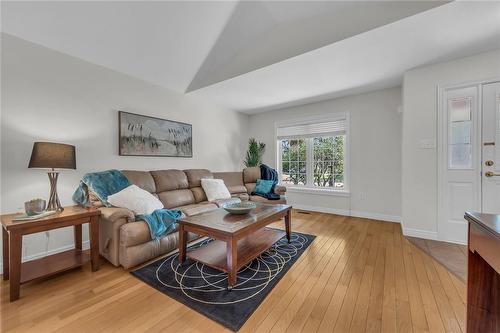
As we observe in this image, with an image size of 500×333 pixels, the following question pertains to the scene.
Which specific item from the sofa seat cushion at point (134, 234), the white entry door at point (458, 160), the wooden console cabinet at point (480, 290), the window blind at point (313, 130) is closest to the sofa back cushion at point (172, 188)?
the sofa seat cushion at point (134, 234)

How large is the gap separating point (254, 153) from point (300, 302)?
11.9 ft

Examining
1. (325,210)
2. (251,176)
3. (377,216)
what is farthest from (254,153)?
(377,216)

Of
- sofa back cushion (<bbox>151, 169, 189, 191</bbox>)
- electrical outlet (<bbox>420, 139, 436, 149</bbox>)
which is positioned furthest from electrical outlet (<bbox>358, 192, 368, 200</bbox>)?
sofa back cushion (<bbox>151, 169, 189, 191</bbox>)

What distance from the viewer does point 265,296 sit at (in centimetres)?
157

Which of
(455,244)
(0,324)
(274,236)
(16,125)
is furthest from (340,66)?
(0,324)

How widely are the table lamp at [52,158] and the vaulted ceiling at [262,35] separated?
1222 millimetres

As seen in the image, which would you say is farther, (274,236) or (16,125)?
(274,236)

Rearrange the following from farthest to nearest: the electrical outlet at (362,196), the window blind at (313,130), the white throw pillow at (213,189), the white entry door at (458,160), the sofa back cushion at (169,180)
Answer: the window blind at (313,130), the electrical outlet at (362,196), the white throw pillow at (213,189), the sofa back cushion at (169,180), the white entry door at (458,160)

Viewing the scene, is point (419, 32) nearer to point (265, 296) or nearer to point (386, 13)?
point (386, 13)

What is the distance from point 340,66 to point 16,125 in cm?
372

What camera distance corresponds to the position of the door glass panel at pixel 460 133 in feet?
8.29

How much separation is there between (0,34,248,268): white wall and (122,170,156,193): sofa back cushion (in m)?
0.28

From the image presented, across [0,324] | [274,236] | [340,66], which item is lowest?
[0,324]

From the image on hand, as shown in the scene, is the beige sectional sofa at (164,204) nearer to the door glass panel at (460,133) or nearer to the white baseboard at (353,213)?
the white baseboard at (353,213)
